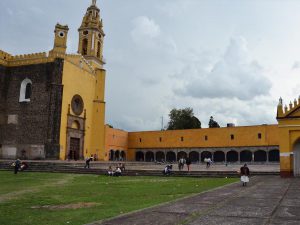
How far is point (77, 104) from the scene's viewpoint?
37375mm

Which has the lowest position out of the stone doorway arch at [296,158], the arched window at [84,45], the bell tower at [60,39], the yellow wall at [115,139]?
the stone doorway arch at [296,158]

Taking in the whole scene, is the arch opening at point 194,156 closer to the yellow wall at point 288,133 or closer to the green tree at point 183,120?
the green tree at point 183,120

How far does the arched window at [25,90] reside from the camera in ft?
115

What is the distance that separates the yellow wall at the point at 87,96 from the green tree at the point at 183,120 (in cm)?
3129

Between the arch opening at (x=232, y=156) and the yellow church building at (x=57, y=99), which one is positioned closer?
the yellow church building at (x=57, y=99)

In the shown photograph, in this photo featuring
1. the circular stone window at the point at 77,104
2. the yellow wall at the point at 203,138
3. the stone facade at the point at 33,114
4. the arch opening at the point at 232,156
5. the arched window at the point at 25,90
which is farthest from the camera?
the arch opening at the point at 232,156

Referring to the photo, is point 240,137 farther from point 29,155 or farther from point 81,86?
point 29,155

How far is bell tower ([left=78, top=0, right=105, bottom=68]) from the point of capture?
137 feet

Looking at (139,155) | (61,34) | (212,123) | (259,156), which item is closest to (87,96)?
(61,34)

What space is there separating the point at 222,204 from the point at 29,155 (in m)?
28.1

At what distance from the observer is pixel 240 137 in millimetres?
50625

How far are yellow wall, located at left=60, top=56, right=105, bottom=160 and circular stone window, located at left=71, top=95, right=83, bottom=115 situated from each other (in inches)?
20.5

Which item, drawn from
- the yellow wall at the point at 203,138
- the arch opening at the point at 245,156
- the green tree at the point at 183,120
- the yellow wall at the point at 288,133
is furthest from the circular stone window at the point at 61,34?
the green tree at the point at 183,120

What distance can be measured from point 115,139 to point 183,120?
19584 mm
